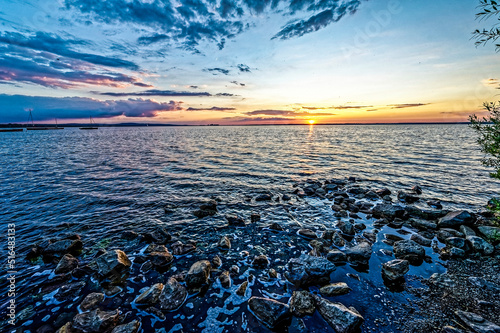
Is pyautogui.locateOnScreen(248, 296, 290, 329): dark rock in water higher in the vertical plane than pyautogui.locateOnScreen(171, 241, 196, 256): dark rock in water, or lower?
higher

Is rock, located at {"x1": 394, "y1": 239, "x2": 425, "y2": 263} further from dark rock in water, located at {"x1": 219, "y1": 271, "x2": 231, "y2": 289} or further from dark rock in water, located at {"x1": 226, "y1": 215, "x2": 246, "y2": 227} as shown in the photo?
dark rock in water, located at {"x1": 226, "y1": 215, "x2": 246, "y2": 227}

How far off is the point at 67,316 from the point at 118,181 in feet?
62.5

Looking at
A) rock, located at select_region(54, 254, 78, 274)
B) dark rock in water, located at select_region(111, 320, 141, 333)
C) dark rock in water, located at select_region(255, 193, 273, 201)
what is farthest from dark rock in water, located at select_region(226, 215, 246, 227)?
rock, located at select_region(54, 254, 78, 274)

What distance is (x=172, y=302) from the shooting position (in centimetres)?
693

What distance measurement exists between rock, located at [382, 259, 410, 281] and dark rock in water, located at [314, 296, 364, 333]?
2909 mm

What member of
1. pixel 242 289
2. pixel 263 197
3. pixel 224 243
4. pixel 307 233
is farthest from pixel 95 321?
pixel 263 197

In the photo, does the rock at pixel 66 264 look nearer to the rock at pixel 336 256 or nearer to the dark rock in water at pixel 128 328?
the dark rock in water at pixel 128 328

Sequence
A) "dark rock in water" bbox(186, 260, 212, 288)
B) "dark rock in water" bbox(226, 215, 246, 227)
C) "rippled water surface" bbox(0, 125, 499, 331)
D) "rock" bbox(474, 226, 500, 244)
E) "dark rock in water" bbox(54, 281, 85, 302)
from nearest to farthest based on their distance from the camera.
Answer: "dark rock in water" bbox(54, 281, 85, 302), "dark rock in water" bbox(186, 260, 212, 288), "rock" bbox(474, 226, 500, 244), "rippled water surface" bbox(0, 125, 499, 331), "dark rock in water" bbox(226, 215, 246, 227)

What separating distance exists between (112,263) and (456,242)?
1690 cm

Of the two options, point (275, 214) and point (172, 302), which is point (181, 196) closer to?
point (275, 214)

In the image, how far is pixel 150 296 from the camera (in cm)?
708

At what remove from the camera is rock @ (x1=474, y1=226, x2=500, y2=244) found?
1019 cm

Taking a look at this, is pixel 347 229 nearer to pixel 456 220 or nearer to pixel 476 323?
pixel 476 323

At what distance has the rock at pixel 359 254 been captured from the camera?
9.18 m
